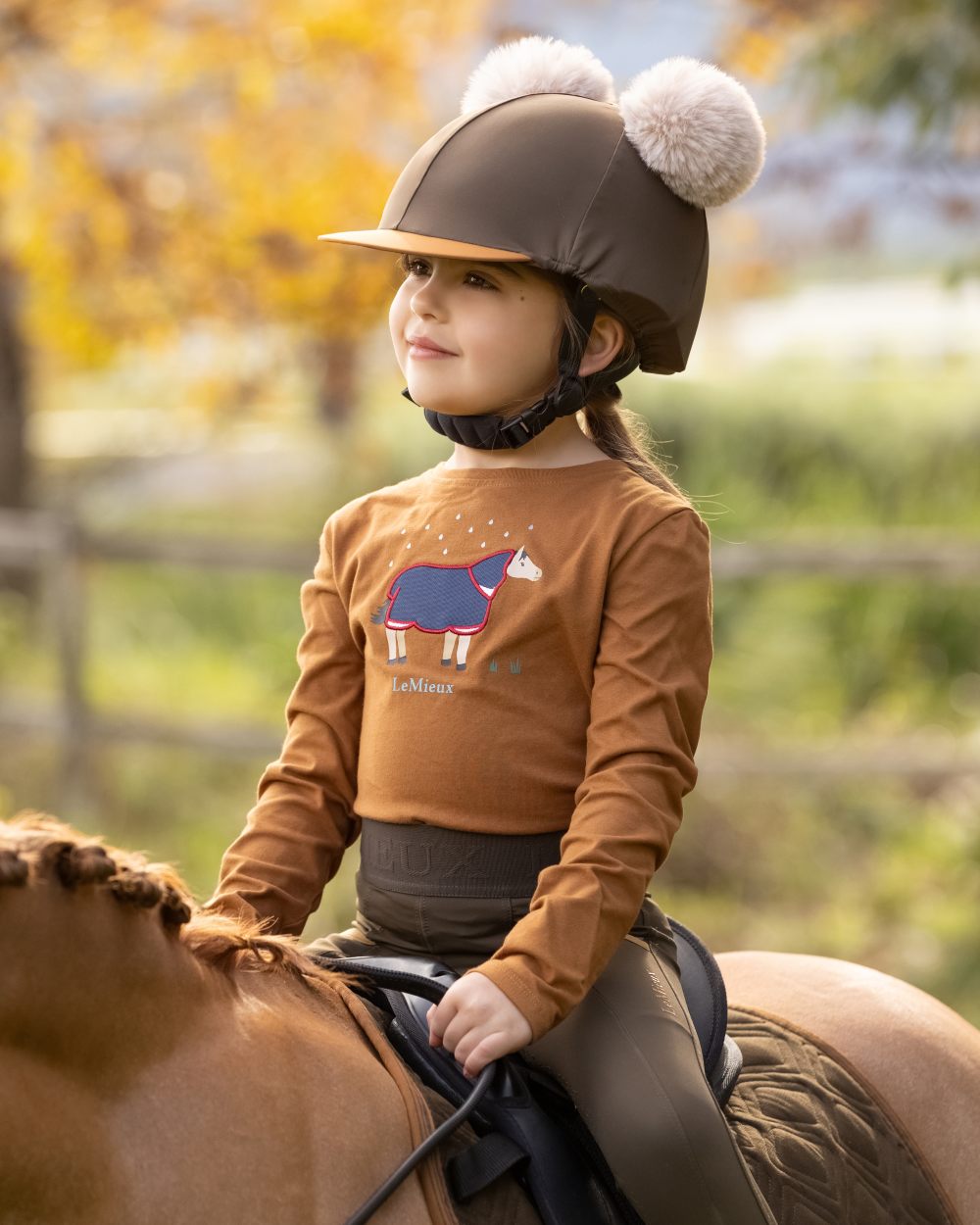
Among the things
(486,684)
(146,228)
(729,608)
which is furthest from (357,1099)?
(729,608)

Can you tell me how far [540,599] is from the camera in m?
1.74

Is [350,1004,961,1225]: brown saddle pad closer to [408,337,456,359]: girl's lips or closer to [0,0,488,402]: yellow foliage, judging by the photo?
[408,337,456,359]: girl's lips

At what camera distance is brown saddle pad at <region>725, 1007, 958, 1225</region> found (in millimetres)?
1800

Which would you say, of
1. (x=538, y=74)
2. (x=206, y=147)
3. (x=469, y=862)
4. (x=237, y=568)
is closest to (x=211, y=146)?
(x=206, y=147)

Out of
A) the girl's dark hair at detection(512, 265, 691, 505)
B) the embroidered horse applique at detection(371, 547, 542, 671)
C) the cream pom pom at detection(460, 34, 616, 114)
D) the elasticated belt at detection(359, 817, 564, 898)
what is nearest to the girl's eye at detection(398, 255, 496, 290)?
the girl's dark hair at detection(512, 265, 691, 505)

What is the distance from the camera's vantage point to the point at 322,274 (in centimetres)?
620

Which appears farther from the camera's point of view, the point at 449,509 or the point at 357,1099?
the point at 449,509

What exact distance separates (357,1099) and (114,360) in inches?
253

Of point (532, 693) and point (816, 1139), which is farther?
point (816, 1139)

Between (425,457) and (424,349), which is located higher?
(424,349)

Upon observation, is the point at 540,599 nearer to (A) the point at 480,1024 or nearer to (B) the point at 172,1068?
(A) the point at 480,1024

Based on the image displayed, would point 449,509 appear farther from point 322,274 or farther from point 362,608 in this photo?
point 322,274

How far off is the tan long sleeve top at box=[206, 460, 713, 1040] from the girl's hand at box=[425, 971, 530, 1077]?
62mm

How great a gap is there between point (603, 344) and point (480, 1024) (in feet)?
2.86
